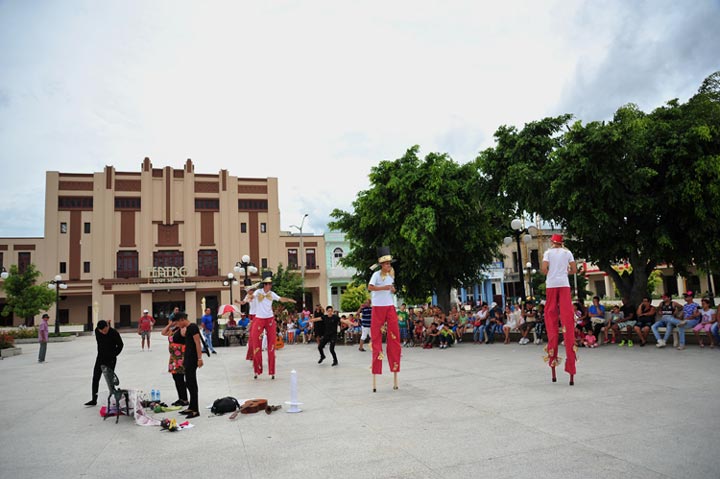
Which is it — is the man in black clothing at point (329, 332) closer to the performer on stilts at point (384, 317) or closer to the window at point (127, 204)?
the performer on stilts at point (384, 317)

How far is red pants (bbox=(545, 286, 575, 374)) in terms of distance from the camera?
825 centimetres

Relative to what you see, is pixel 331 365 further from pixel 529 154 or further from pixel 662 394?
pixel 529 154

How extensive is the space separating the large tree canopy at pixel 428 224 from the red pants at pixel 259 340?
35.1 feet

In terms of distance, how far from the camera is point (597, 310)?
15.0 metres

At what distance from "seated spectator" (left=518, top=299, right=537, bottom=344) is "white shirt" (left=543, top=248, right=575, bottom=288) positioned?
8822 mm

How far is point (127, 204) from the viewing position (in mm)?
49375

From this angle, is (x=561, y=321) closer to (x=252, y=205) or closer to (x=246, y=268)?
(x=246, y=268)

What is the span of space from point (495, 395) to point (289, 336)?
18.1 metres

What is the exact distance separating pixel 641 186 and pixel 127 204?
45363 millimetres

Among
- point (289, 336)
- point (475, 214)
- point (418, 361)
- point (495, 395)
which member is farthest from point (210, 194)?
point (495, 395)

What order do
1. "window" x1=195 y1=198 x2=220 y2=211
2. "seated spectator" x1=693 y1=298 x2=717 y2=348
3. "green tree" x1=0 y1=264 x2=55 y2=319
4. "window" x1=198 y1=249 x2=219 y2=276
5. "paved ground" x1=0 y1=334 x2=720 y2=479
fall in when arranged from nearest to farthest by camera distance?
"paved ground" x1=0 y1=334 x2=720 y2=479
"seated spectator" x1=693 y1=298 x2=717 y2=348
"green tree" x1=0 y1=264 x2=55 y2=319
"window" x1=198 y1=249 x2=219 y2=276
"window" x1=195 y1=198 x2=220 y2=211

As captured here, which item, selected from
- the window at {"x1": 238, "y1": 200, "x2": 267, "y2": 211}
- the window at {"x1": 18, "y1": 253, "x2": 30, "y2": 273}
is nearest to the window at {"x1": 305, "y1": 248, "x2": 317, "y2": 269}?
the window at {"x1": 238, "y1": 200, "x2": 267, "y2": 211}

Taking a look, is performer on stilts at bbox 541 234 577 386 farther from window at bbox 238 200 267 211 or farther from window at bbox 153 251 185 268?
window at bbox 153 251 185 268

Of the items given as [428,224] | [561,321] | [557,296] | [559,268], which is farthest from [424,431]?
[428,224]
